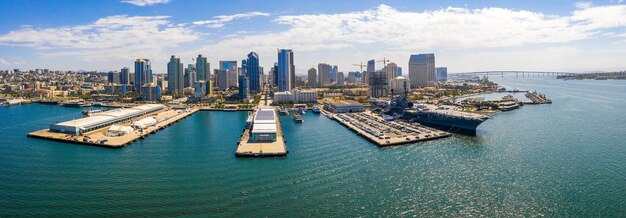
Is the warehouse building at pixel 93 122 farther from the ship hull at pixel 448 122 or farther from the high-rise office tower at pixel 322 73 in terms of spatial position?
the high-rise office tower at pixel 322 73

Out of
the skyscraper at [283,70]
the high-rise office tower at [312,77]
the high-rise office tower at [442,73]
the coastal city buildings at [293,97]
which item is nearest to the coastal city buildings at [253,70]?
the skyscraper at [283,70]

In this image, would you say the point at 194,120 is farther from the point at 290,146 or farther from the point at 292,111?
the point at 290,146

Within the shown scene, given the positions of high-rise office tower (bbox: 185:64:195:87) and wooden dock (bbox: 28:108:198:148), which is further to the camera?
high-rise office tower (bbox: 185:64:195:87)

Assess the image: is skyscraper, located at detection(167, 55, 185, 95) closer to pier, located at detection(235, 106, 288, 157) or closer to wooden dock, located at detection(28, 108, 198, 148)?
wooden dock, located at detection(28, 108, 198, 148)

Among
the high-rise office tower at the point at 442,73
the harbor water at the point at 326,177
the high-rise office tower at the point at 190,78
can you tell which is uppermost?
the high-rise office tower at the point at 442,73

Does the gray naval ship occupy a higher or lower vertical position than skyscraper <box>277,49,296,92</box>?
lower

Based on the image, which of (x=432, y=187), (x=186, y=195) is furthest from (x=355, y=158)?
(x=186, y=195)

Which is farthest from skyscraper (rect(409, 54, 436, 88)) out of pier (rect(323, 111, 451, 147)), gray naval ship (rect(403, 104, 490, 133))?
pier (rect(323, 111, 451, 147))
